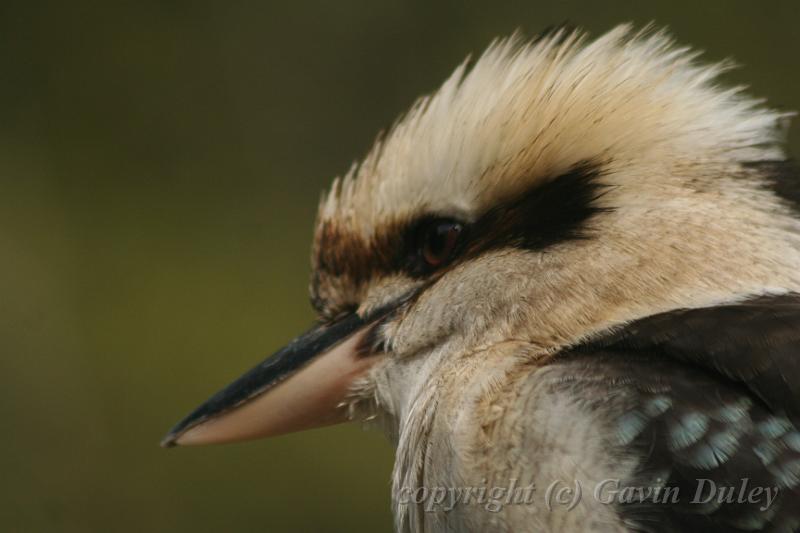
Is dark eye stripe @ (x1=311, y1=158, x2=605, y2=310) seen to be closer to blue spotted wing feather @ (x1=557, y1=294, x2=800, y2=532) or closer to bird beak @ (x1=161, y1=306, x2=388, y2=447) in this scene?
bird beak @ (x1=161, y1=306, x2=388, y2=447)

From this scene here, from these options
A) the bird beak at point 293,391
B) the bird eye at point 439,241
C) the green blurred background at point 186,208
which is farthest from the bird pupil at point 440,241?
the green blurred background at point 186,208

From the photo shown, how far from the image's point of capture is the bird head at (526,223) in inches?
86.0

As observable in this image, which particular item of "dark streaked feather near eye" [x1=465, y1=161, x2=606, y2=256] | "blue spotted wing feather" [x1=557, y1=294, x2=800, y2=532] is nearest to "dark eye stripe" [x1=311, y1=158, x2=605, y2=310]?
"dark streaked feather near eye" [x1=465, y1=161, x2=606, y2=256]

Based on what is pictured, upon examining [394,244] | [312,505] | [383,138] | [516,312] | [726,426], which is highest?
[383,138]

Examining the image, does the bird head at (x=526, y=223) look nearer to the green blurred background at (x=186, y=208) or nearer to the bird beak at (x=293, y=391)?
the bird beak at (x=293, y=391)

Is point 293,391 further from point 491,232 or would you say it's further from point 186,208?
point 186,208

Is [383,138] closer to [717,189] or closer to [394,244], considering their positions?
[394,244]

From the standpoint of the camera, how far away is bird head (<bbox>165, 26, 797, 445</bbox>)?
218 cm

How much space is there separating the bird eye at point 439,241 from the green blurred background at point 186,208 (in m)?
3.27

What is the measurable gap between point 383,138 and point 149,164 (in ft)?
15.2

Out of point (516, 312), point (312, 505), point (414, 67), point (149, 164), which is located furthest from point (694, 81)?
point (149, 164)

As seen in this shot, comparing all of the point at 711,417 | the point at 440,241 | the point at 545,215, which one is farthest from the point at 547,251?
the point at 711,417

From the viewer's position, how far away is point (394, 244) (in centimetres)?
248

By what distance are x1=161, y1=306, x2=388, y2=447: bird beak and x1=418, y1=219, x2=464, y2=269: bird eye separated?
13cm
